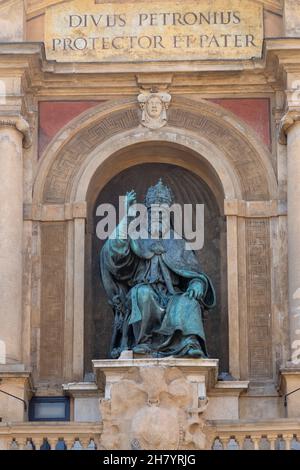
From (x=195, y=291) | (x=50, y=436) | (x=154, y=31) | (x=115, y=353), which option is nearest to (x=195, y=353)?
(x=195, y=291)

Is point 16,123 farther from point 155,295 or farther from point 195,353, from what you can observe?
point 195,353

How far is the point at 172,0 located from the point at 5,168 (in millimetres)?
2698

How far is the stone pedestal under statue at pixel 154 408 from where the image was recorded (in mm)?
18797

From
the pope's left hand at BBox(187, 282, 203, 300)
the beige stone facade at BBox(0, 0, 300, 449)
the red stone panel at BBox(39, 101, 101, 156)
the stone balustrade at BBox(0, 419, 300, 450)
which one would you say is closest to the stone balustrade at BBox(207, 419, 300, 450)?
the stone balustrade at BBox(0, 419, 300, 450)

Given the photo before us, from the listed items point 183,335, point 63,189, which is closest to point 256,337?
point 183,335

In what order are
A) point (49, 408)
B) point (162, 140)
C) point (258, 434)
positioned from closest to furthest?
point (258, 434)
point (49, 408)
point (162, 140)

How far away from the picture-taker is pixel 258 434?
744 inches

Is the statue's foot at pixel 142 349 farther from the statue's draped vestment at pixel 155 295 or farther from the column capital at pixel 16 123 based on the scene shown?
the column capital at pixel 16 123

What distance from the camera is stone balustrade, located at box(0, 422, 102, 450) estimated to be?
1892 centimetres

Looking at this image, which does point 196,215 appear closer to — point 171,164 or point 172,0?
point 171,164

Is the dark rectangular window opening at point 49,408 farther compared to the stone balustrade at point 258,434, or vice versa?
the dark rectangular window opening at point 49,408

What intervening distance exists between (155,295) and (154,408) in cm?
159

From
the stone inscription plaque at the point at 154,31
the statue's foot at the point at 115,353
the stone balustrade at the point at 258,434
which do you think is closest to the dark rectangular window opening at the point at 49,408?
the statue's foot at the point at 115,353

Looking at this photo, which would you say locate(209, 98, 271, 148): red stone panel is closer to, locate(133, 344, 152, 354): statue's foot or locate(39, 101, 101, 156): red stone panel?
locate(39, 101, 101, 156): red stone panel
